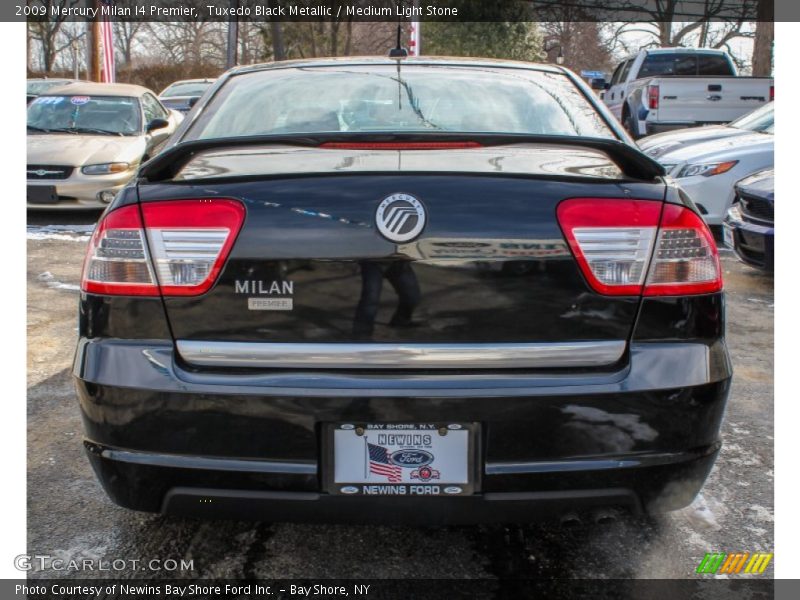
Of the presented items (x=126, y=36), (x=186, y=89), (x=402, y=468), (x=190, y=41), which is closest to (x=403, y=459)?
(x=402, y=468)

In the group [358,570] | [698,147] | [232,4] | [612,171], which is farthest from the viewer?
[232,4]

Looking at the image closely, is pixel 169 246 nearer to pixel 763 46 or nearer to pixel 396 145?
pixel 396 145

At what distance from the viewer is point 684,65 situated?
17.2 metres

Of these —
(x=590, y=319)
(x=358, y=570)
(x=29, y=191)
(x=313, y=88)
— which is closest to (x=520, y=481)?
(x=590, y=319)

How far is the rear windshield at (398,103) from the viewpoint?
2.91m

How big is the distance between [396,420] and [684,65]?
55.5 ft

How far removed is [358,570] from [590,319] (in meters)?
1.09

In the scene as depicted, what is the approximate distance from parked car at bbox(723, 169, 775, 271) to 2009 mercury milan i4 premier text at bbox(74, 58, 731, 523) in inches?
178

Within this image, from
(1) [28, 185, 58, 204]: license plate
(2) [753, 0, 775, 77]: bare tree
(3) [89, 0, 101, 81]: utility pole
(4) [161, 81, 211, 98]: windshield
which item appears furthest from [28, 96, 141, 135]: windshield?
(2) [753, 0, 775, 77]: bare tree

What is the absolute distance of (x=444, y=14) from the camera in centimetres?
2591

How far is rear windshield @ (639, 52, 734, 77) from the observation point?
55.7 ft

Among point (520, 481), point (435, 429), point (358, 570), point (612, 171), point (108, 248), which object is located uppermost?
point (612, 171)

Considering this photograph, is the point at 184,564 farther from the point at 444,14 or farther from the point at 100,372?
the point at 444,14

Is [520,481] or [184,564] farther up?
[520,481]
